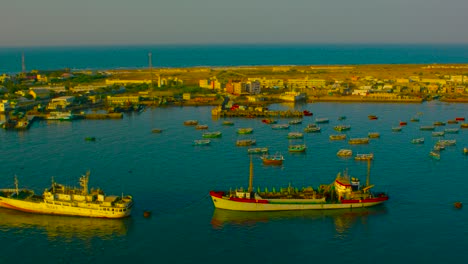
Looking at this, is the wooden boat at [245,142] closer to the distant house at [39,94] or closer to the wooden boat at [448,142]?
the wooden boat at [448,142]

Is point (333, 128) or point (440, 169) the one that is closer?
point (440, 169)

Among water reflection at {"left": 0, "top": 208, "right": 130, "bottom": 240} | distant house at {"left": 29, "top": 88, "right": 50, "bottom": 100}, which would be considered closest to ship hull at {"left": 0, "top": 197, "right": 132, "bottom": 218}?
water reflection at {"left": 0, "top": 208, "right": 130, "bottom": 240}

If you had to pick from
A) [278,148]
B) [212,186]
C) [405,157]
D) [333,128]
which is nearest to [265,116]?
[333,128]

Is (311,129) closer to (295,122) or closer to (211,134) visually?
(295,122)

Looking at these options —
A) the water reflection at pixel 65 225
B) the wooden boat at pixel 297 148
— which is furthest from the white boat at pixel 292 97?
the water reflection at pixel 65 225

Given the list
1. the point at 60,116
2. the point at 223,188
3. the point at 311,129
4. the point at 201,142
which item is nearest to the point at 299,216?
the point at 223,188

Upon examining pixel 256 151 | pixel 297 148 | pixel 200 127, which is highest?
pixel 200 127

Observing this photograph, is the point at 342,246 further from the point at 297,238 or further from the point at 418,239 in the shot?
the point at 418,239
